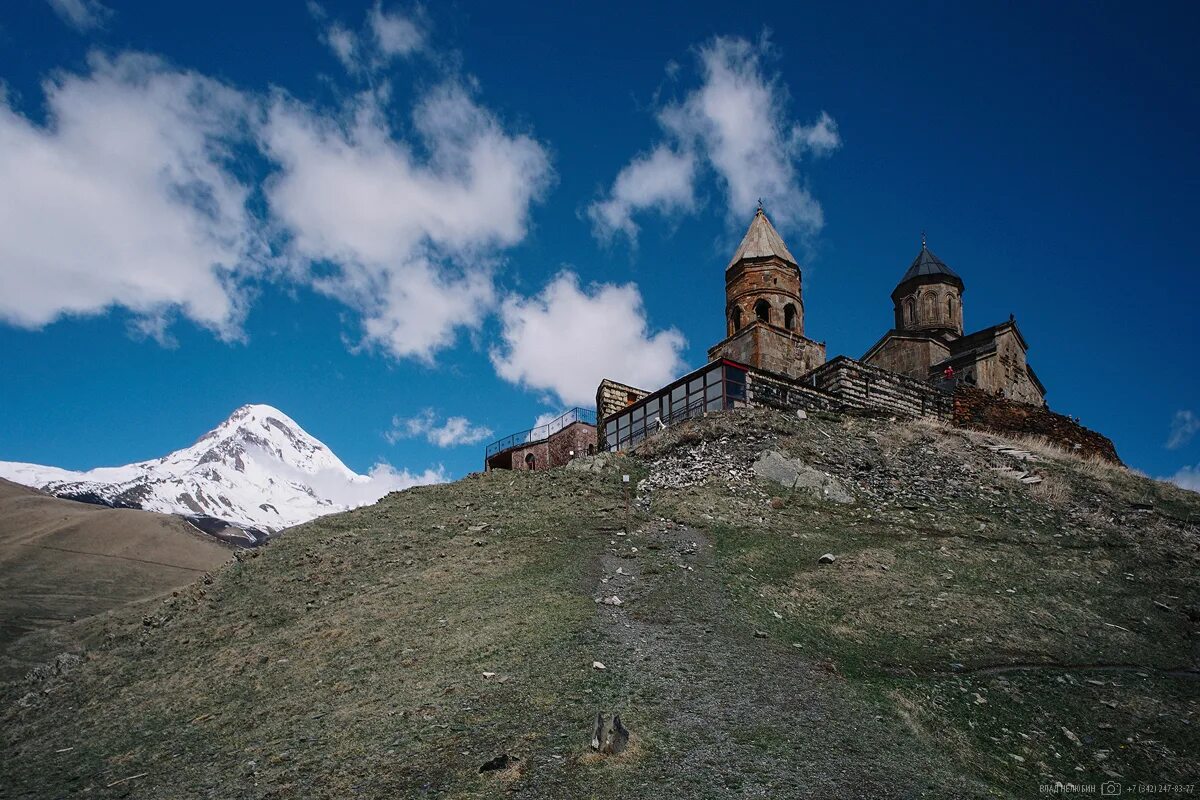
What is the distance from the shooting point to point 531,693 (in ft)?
33.1

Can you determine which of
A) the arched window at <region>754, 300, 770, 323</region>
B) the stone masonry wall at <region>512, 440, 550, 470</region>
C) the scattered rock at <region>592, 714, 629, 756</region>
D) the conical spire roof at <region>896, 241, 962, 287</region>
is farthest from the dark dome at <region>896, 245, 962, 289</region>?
the scattered rock at <region>592, 714, 629, 756</region>

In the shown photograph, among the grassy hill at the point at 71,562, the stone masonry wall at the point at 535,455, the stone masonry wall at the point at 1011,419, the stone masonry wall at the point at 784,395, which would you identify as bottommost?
the grassy hill at the point at 71,562

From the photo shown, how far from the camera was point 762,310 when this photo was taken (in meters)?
35.7

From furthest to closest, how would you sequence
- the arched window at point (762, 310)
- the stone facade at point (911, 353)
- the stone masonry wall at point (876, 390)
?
the stone facade at point (911, 353), the arched window at point (762, 310), the stone masonry wall at point (876, 390)

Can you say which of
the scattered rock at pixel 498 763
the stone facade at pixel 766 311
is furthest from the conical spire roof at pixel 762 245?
the scattered rock at pixel 498 763

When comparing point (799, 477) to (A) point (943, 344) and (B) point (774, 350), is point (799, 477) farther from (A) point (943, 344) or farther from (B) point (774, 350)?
(A) point (943, 344)

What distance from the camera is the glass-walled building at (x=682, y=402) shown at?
26.4 meters

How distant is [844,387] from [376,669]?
2196 centimetres

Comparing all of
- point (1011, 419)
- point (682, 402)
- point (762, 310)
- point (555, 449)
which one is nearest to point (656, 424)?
point (682, 402)

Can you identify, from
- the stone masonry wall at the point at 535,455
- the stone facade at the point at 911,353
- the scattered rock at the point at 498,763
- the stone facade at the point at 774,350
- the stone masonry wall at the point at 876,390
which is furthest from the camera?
the stone facade at the point at 911,353

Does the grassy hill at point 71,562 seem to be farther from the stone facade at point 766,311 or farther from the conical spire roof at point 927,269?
the conical spire roof at point 927,269

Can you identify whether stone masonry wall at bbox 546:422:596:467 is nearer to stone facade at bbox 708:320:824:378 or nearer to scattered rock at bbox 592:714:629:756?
stone facade at bbox 708:320:824:378

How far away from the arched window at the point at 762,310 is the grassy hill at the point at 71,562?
28208 millimetres

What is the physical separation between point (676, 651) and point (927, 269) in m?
39.0
